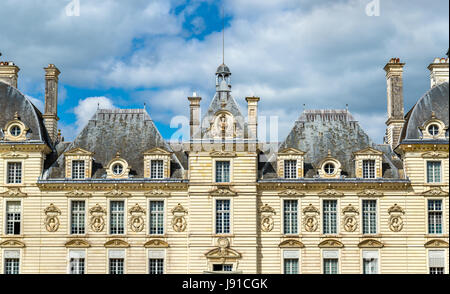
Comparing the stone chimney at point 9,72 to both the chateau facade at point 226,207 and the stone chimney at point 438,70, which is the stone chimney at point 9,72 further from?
the stone chimney at point 438,70

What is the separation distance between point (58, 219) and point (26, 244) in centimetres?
230

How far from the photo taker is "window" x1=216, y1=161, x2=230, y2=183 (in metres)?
43.7

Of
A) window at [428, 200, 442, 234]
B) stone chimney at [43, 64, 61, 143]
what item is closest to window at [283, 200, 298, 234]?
window at [428, 200, 442, 234]

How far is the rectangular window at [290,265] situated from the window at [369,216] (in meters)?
4.38

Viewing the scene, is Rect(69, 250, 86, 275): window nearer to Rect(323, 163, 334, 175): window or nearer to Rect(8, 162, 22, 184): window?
Rect(8, 162, 22, 184): window

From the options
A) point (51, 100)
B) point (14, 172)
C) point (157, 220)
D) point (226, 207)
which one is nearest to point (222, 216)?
point (226, 207)

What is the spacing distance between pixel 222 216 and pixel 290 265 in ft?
15.7

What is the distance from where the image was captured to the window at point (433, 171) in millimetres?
43812

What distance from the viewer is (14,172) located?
146 ft

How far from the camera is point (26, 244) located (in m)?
43.7

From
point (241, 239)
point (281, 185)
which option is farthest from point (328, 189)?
point (241, 239)

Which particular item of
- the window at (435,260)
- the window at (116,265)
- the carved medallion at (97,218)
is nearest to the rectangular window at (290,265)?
the window at (435,260)

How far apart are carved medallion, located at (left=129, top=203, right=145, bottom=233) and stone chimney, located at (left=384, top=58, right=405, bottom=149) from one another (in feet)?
51.8
